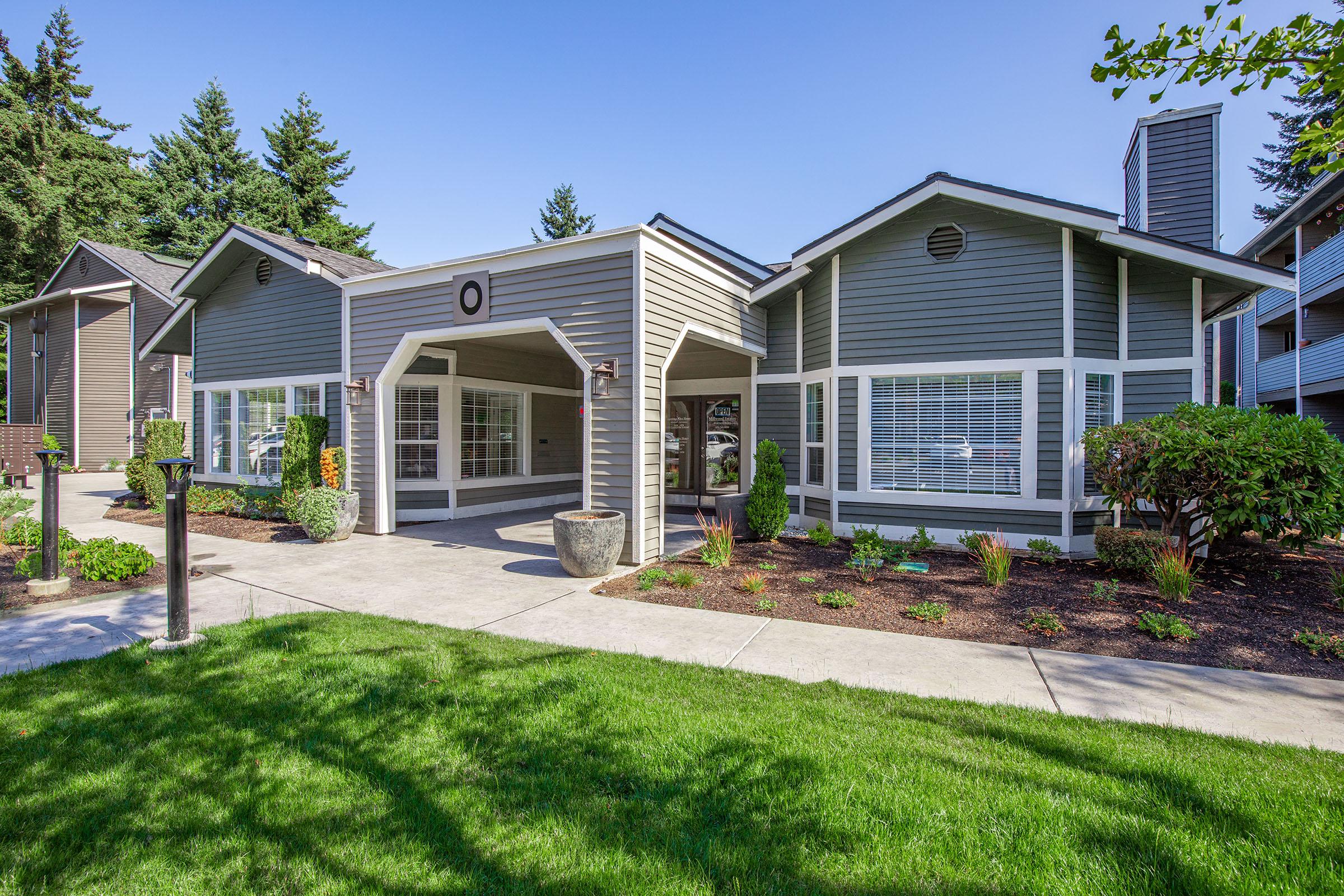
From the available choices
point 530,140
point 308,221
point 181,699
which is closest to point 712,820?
point 181,699

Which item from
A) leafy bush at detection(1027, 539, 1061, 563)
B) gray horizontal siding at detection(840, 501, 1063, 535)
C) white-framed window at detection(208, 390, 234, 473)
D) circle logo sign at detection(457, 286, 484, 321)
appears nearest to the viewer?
leafy bush at detection(1027, 539, 1061, 563)

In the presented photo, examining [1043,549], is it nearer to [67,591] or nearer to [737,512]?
[737,512]

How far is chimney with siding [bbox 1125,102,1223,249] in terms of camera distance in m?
11.0

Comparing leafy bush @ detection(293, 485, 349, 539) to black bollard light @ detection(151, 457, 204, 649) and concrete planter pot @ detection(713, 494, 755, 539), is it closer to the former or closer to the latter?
black bollard light @ detection(151, 457, 204, 649)

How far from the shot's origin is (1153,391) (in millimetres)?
7746

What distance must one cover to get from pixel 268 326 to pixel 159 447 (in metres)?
2.96

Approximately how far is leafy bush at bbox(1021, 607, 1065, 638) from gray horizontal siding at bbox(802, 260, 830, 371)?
185 inches

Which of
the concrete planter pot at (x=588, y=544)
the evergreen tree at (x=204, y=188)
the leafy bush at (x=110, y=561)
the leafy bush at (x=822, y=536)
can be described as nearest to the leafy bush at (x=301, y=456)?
the leafy bush at (x=110, y=561)

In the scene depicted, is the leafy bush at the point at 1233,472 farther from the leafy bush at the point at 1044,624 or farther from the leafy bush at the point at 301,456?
the leafy bush at the point at 301,456

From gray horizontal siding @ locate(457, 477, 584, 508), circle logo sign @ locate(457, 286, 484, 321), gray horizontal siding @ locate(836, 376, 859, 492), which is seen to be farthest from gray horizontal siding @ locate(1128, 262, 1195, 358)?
circle logo sign @ locate(457, 286, 484, 321)

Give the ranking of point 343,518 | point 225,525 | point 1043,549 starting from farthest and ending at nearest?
point 225,525 → point 343,518 → point 1043,549

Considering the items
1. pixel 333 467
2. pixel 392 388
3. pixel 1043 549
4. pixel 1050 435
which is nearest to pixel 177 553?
pixel 333 467

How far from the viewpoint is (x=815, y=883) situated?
205cm

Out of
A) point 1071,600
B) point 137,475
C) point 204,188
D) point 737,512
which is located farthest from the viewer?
point 204,188
